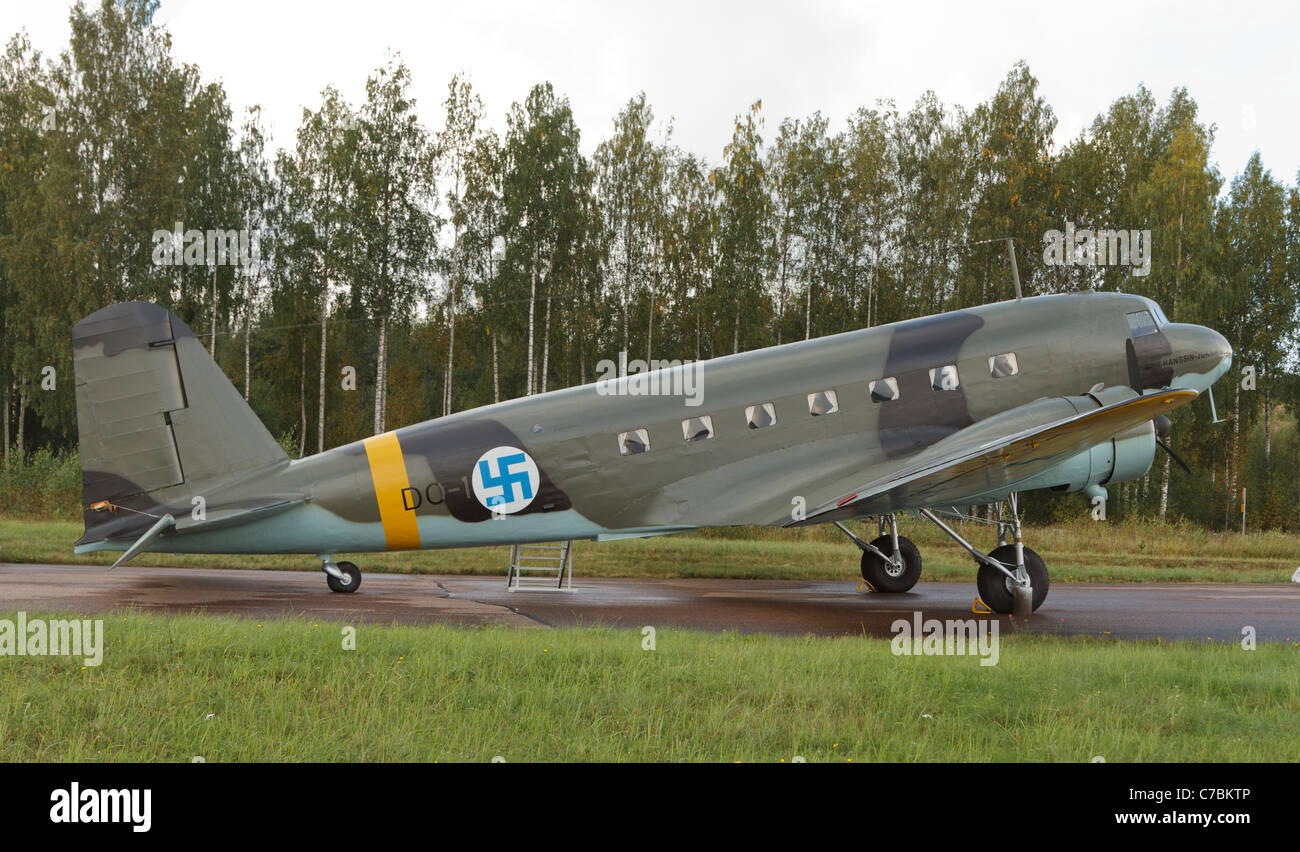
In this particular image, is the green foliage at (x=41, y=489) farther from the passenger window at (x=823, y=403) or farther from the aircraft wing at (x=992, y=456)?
the aircraft wing at (x=992, y=456)

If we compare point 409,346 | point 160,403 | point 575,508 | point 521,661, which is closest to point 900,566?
point 575,508

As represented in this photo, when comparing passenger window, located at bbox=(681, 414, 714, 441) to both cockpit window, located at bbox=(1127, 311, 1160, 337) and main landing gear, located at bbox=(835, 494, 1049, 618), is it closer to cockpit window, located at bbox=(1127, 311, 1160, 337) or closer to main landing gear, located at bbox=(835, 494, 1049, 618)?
main landing gear, located at bbox=(835, 494, 1049, 618)

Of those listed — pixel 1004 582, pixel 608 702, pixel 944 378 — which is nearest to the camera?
pixel 608 702

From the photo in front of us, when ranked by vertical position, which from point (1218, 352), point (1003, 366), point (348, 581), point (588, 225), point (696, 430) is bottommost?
point (348, 581)

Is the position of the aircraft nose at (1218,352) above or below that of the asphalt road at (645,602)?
above

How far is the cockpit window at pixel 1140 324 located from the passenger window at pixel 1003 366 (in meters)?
2.30

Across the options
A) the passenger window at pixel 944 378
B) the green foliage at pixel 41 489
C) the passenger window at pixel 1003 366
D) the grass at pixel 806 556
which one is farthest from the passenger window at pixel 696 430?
the green foliage at pixel 41 489

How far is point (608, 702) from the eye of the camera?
772 cm

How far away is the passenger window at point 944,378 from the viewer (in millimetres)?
14969

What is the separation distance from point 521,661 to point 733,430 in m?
7.03

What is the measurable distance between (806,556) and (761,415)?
29.0ft

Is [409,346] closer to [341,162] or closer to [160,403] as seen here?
[341,162]

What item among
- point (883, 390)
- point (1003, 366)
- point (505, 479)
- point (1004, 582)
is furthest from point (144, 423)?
point (1003, 366)

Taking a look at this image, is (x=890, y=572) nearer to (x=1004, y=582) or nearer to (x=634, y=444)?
(x=1004, y=582)
